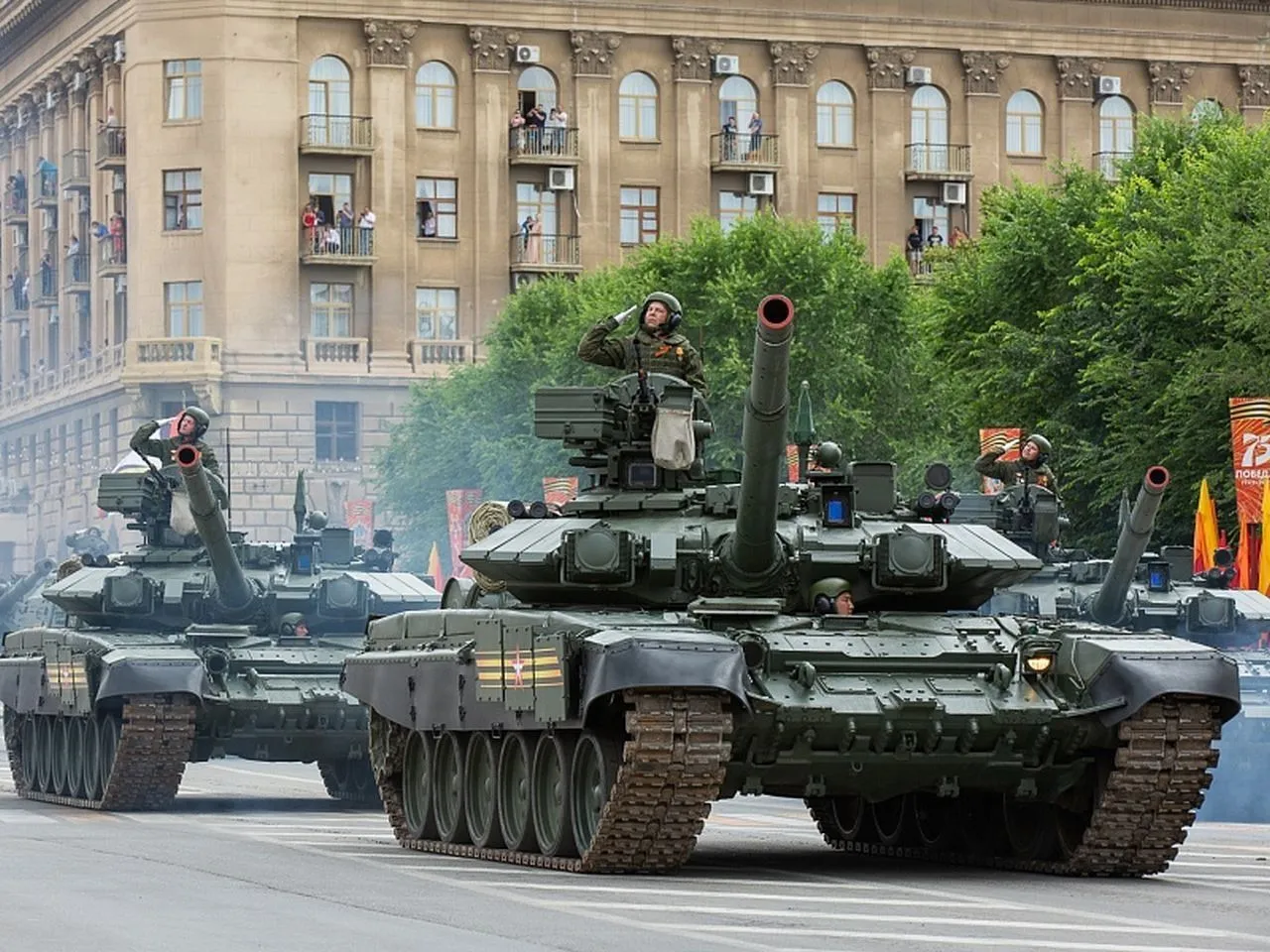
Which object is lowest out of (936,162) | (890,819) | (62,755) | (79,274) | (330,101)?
(62,755)

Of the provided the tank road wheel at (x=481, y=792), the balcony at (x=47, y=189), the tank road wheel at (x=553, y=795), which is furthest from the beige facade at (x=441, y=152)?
the tank road wheel at (x=553, y=795)

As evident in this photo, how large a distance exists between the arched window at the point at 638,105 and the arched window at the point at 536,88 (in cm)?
200

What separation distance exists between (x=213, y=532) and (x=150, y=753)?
6.52 ft

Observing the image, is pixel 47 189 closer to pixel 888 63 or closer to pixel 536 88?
pixel 536 88

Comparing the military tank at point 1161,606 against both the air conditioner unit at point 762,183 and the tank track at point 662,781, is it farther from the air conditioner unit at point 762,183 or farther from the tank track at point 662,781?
the air conditioner unit at point 762,183

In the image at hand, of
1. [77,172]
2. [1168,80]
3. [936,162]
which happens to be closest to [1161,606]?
[936,162]

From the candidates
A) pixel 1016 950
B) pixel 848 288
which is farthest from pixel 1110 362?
pixel 1016 950

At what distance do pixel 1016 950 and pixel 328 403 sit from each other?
77.9 meters

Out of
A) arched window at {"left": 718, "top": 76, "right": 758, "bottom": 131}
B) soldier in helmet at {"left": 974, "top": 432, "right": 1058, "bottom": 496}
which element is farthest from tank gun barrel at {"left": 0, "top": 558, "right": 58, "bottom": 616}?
arched window at {"left": 718, "top": 76, "right": 758, "bottom": 131}

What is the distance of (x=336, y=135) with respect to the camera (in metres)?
91.7

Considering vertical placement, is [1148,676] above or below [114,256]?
below

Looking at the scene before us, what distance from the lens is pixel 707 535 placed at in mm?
22078

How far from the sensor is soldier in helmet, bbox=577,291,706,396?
75.9 ft

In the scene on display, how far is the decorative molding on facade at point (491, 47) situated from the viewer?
3698 inches
